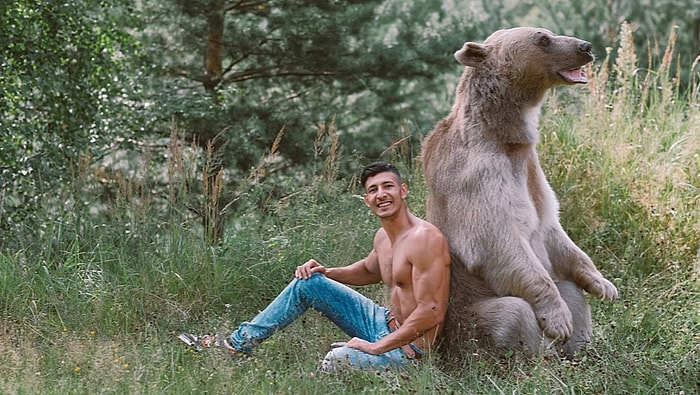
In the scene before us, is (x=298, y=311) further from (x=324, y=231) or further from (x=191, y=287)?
(x=324, y=231)

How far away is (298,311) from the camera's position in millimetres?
5129

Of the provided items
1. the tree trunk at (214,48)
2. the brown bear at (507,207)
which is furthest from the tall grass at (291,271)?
the tree trunk at (214,48)

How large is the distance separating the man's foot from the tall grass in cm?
6

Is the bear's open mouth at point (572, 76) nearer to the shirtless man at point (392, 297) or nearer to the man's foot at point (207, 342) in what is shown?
the shirtless man at point (392, 297)

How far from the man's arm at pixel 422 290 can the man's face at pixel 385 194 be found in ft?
0.64

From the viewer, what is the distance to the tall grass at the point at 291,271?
4.67 m

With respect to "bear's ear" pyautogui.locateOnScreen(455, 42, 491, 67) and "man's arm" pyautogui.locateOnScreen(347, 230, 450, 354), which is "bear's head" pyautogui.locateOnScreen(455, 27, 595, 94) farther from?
"man's arm" pyautogui.locateOnScreen(347, 230, 450, 354)

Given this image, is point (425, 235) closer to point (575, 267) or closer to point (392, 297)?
point (392, 297)

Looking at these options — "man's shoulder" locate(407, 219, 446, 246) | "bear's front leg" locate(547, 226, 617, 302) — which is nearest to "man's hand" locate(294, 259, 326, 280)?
"man's shoulder" locate(407, 219, 446, 246)

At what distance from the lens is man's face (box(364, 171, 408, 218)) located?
4.80 metres

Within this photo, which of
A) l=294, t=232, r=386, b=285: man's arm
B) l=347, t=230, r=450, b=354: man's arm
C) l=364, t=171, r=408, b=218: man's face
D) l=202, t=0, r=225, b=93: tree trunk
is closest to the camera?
l=347, t=230, r=450, b=354: man's arm

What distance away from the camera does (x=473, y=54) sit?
4980mm

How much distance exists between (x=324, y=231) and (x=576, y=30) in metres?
6.51

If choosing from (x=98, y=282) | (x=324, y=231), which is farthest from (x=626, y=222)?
(x=98, y=282)
